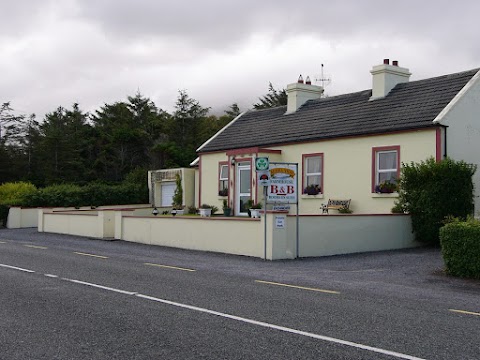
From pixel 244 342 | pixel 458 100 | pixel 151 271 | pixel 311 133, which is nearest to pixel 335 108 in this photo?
pixel 311 133

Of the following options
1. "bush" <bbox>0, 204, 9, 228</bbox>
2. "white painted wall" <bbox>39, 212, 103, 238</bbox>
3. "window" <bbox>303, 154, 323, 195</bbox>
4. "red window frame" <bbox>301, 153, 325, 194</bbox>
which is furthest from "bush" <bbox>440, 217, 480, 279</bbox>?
"bush" <bbox>0, 204, 9, 228</bbox>

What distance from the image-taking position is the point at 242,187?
26.3 metres

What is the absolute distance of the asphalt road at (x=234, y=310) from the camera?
643cm

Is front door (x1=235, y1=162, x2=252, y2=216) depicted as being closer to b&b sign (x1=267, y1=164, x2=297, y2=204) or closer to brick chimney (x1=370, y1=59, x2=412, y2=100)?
brick chimney (x1=370, y1=59, x2=412, y2=100)

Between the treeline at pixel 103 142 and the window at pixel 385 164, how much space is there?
31.9 m

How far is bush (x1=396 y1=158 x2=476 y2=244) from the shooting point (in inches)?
720

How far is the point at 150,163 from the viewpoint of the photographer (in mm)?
58938

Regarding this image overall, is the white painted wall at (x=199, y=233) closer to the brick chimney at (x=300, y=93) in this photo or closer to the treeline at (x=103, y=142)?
the brick chimney at (x=300, y=93)

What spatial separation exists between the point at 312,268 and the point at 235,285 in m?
3.73

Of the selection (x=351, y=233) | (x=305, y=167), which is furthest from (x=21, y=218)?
(x=351, y=233)

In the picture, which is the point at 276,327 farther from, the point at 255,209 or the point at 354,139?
the point at 354,139

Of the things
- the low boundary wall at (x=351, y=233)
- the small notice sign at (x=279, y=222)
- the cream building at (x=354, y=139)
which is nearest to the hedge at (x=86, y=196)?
the cream building at (x=354, y=139)

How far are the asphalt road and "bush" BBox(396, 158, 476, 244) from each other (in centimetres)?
361

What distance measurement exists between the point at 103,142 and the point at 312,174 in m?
44.8
